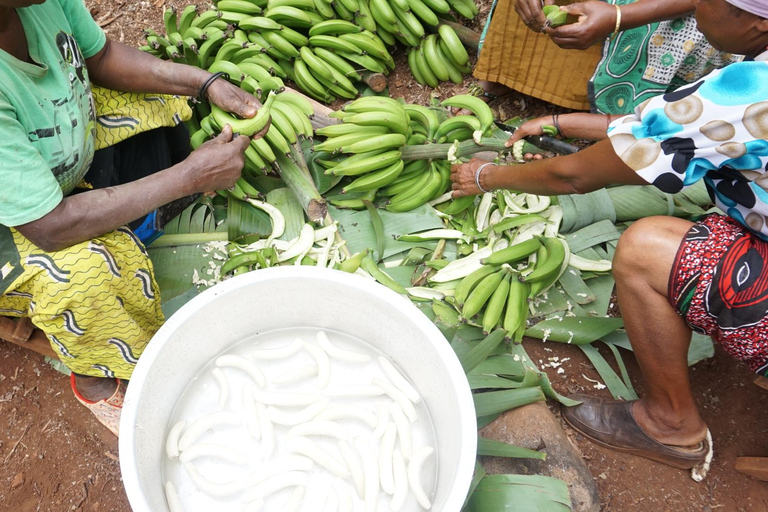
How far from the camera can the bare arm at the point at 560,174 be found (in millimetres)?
1470

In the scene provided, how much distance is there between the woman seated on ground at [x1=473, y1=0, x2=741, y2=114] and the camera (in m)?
2.17

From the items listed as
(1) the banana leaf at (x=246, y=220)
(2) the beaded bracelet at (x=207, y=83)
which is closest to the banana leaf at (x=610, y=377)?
(1) the banana leaf at (x=246, y=220)

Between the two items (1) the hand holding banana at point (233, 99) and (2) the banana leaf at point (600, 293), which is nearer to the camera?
(1) the hand holding banana at point (233, 99)

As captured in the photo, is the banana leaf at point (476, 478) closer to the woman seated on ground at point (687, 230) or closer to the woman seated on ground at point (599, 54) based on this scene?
the woman seated on ground at point (687, 230)

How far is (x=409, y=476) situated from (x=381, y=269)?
1.02 metres

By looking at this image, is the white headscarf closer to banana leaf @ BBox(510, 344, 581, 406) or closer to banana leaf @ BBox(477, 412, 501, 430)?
banana leaf @ BBox(510, 344, 581, 406)

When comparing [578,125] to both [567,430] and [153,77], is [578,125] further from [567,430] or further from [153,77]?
Result: [153,77]

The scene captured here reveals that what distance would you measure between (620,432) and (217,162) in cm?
170

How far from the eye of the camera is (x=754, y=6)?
1.21 meters

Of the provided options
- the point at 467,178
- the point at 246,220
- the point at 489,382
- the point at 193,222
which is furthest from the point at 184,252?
the point at 489,382

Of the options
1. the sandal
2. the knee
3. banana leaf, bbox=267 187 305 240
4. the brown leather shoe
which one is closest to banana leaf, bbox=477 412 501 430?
the brown leather shoe

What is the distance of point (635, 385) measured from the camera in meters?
2.08

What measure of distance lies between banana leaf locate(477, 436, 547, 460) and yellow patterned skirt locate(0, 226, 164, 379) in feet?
3.89

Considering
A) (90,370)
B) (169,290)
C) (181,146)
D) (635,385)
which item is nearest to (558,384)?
(635,385)
